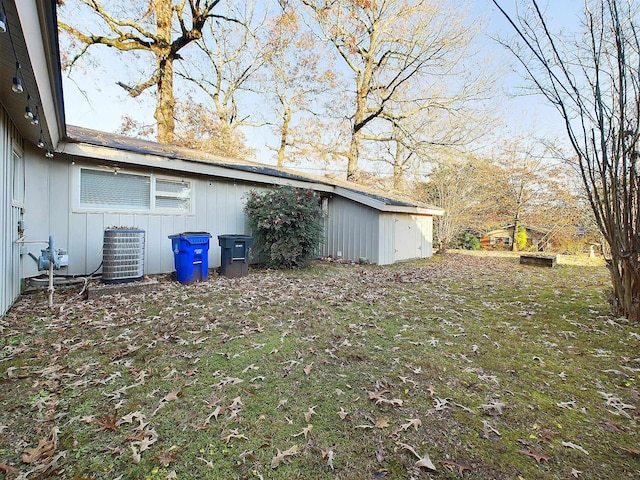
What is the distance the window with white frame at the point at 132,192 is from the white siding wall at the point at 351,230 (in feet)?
16.2

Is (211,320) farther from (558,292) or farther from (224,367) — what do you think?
(558,292)

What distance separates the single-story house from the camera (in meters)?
2.83

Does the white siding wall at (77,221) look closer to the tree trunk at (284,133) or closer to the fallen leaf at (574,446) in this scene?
the fallen leaf at (574,446)

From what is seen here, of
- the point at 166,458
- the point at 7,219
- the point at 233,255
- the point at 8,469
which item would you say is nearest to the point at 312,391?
the point at 166,458

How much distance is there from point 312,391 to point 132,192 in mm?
5950

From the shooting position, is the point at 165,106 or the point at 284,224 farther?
the point at 165,106

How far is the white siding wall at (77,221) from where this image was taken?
5.45 m

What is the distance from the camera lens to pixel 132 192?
6.52 metres

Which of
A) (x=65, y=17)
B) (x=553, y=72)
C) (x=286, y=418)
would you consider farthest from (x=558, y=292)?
(x=65, y=17)

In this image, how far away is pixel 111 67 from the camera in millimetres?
13750

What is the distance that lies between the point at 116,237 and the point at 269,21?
15.5m

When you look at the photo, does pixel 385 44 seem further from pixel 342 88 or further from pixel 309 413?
pixel 309 413

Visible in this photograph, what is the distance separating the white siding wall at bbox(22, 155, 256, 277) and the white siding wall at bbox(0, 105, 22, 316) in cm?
86

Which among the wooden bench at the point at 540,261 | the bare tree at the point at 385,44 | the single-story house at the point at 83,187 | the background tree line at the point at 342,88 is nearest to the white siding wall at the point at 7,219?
the single-story house at the point at 83,187
